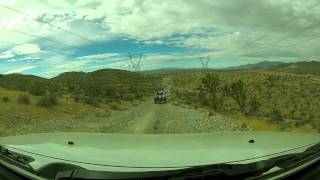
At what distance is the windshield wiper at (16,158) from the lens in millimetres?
3301

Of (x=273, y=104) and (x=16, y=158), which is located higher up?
(x=16, y=158)

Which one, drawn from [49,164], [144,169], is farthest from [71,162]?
[144,169]

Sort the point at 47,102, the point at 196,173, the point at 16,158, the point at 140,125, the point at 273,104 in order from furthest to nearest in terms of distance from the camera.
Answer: the point at 273,104
the point at 47,102
the point at 140,125
the point at 16,158
the point at 196,173

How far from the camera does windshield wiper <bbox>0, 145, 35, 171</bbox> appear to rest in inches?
130

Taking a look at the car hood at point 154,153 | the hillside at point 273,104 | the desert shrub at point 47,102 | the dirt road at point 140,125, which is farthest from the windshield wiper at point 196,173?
the desert shrub at point 47,102

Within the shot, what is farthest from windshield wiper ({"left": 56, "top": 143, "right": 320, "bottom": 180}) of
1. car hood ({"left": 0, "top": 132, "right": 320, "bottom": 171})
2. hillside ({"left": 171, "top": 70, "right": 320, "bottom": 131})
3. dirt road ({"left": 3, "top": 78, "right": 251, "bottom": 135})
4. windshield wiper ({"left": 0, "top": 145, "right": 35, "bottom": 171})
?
hillside ({"left": 171, "top": 70, "right": 320, "bottom": 131})

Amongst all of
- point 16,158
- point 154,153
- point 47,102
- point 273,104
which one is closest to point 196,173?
point 154,153

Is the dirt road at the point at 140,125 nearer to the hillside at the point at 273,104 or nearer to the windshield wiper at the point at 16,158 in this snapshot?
the hillside at the point at 273,104

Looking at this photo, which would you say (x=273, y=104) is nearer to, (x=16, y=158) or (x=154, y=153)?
(x=154, y=153)

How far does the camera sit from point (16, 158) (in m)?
3.47

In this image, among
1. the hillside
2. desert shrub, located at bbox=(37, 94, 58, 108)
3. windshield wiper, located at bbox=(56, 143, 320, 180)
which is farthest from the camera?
desert shrub, located at bbox=(37, 94, 58, 108)

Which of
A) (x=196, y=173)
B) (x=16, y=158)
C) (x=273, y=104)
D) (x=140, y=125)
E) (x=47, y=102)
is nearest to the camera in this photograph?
(x=196, y=173)

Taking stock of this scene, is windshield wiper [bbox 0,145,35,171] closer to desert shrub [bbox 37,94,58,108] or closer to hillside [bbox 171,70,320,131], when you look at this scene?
hillside [bbox 171,70,320,131]

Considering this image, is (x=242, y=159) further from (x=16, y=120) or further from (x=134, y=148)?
(x=16, y=120)
